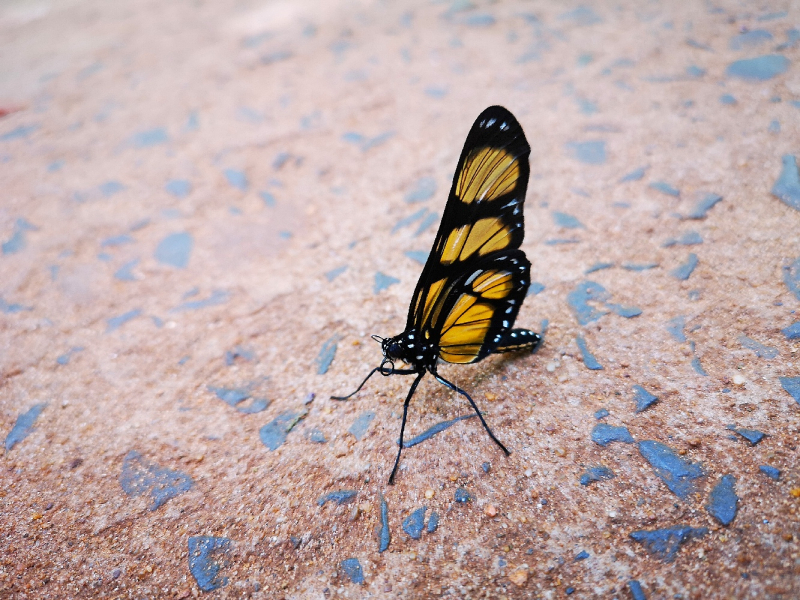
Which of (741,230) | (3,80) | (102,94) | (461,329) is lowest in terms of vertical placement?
(741,230)

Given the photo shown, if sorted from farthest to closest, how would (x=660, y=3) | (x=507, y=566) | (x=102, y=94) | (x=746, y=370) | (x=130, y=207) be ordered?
(x=102, y=94) → (x=660, y=3) → (x=130, y=207) → (x=746, y=370) → (x=507, y=566)

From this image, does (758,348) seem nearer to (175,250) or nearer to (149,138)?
(175,250)

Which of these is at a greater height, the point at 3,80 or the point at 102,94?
the point at 3,80

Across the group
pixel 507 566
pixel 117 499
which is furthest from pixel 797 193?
pixel 117 499

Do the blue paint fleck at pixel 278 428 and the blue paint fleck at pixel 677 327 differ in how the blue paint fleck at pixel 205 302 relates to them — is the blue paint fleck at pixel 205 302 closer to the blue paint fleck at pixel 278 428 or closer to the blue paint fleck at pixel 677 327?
the blue paint fleck at pixel 278 428

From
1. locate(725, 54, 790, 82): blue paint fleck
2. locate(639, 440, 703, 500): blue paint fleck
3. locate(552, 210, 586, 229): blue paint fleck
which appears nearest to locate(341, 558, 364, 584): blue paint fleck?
locate(639, 440, 703, 500): blue paint fleck

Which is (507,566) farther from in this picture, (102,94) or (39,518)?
Answer: (102,94)
